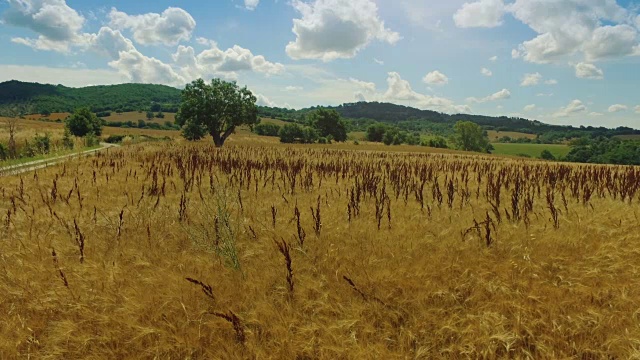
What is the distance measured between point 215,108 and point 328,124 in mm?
50437

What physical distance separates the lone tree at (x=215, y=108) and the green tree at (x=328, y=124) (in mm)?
46588

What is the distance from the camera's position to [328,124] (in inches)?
3629

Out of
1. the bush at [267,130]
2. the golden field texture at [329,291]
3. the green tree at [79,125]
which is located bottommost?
the golden field texture at [329,291]

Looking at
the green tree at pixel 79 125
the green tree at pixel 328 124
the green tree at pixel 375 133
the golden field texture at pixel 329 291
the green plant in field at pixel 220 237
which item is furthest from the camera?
the green tree at pixel 375 133

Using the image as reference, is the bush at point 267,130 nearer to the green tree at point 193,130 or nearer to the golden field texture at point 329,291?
the green tree at point 193,130

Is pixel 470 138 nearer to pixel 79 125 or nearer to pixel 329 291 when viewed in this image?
pixel 79 125

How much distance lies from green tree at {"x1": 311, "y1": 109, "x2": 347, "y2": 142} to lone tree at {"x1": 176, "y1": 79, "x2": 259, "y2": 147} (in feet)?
153

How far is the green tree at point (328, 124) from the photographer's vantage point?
302 feet

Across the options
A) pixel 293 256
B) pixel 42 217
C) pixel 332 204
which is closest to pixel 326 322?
pixel 293 256

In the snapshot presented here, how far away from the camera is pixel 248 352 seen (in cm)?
256

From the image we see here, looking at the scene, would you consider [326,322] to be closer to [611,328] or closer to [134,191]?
[611,328]

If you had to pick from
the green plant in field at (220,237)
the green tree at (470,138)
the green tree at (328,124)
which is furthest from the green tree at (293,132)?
the green plant in field at (220,237)

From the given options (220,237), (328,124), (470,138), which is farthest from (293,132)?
(220,237)

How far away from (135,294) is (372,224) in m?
3.14
